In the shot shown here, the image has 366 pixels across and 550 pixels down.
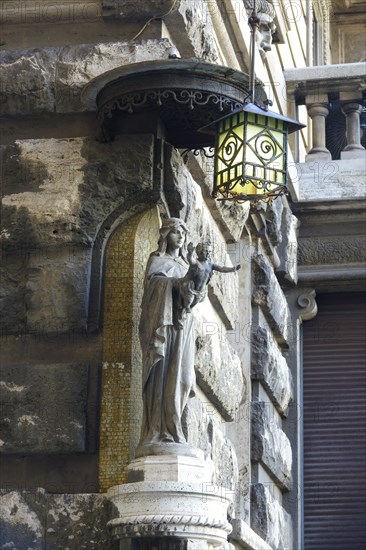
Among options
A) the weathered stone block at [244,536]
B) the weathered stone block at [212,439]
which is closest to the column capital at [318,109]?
the weathered stone block at [212,439]

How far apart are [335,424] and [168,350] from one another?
4577mm

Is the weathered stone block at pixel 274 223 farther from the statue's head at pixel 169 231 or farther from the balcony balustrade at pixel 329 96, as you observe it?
the statue's head at pixel 169 231

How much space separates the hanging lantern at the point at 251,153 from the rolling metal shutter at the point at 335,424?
423 centimetres

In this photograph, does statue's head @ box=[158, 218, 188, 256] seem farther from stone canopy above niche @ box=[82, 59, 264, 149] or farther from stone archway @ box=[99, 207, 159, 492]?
stone canopy above niche @ box=[82, 59, 264, 149]

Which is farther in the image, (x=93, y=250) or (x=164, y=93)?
(x=93, y=250)

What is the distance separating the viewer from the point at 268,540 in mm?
9625

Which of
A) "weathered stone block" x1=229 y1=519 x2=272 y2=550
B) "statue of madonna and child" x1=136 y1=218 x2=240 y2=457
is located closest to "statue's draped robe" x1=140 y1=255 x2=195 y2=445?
"statue of madonna and child" x1=136 y1=218 x2=240 y2=457

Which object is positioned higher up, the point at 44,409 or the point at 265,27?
the point at 265,27

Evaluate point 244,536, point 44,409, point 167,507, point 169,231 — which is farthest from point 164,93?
point 244,536

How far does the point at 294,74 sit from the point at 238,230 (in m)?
2.44

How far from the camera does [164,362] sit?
6.92 metres

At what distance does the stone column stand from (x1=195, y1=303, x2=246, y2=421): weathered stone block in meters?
2.61

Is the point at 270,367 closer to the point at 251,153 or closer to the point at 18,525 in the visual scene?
the point at 251,153

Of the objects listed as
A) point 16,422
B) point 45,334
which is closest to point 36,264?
point 45,334
